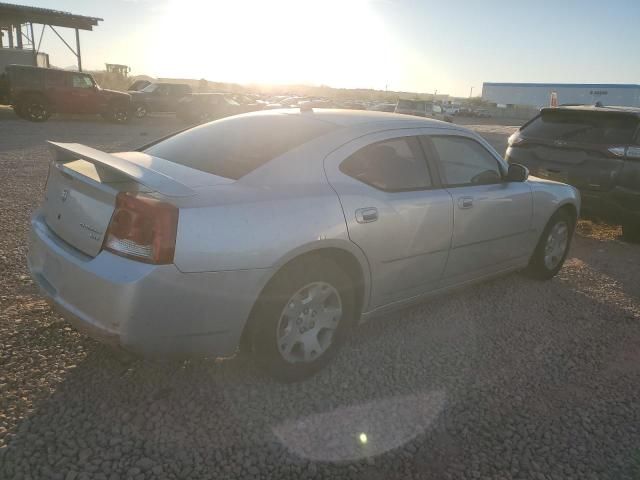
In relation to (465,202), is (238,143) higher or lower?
higher

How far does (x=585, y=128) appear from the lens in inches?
252

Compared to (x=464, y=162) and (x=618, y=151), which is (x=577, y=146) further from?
(x=464, y=162)

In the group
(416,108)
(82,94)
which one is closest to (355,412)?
(82,94)

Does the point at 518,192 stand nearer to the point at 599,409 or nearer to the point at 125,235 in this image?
the point at 599,409

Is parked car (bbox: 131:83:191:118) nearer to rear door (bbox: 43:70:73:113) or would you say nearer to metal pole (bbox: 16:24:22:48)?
rear door (bbox: 43:70:73:113)

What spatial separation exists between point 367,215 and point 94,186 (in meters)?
1.50

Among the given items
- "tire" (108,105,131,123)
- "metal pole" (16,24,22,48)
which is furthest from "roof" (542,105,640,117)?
"metal pole" (16,24,22,48)

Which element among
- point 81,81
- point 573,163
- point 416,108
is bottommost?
point 573,163

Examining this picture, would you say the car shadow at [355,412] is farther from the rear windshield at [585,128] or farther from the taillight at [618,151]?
the rear windshield at [585,128]

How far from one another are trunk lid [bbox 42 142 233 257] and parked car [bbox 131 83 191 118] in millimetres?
19910

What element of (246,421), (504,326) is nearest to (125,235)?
(246,421)

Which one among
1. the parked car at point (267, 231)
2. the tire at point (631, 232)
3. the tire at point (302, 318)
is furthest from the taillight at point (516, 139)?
the tire at point (302, 318)

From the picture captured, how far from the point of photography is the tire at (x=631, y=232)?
6.39 m

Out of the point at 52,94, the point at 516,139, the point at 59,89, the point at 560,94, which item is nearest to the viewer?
the point at 516,139
